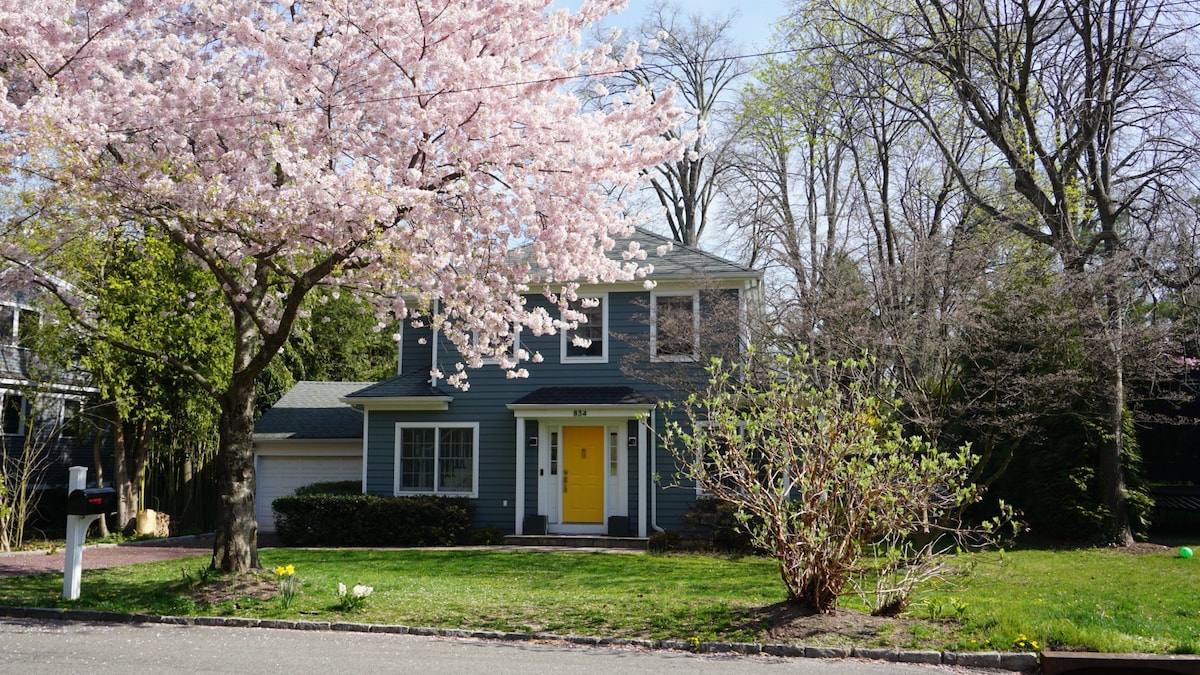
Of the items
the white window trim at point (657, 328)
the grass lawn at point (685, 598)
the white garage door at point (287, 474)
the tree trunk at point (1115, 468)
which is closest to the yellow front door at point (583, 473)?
the white window trim at point (657, 328)

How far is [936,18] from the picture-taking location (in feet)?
68.8

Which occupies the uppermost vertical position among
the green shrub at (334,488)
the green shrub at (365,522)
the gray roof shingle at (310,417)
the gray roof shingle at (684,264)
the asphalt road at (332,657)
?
the gray roof shingle at (684,264)

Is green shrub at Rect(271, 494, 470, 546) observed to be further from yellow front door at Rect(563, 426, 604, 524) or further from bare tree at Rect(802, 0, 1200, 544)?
bare tree at Rect(802, 0, 1200, 544)

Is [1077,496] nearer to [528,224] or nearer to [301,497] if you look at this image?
[528,224]

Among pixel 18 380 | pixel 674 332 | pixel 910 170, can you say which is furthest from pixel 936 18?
pixel 18 380

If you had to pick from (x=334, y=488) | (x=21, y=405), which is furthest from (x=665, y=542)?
(x=21, y=405)

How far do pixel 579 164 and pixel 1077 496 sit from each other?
11.0 metres

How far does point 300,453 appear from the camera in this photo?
22406 millimetres

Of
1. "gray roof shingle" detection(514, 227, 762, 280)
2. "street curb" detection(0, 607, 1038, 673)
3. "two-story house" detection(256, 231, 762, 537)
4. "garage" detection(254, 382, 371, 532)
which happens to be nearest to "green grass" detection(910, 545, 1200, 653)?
"street curb" detection(0, 607, 1038, 673)

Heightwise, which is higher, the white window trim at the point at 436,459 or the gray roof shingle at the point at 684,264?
the gray roof shingle at the point at 684,264

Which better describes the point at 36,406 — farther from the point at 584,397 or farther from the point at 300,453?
the point at 584,397

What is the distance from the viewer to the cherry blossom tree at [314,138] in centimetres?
971

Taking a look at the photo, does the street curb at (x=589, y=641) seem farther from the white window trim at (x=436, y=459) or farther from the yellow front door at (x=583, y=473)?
the yellow front door at (x=583, y=473)

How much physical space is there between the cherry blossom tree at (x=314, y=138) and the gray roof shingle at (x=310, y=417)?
10793 mm
